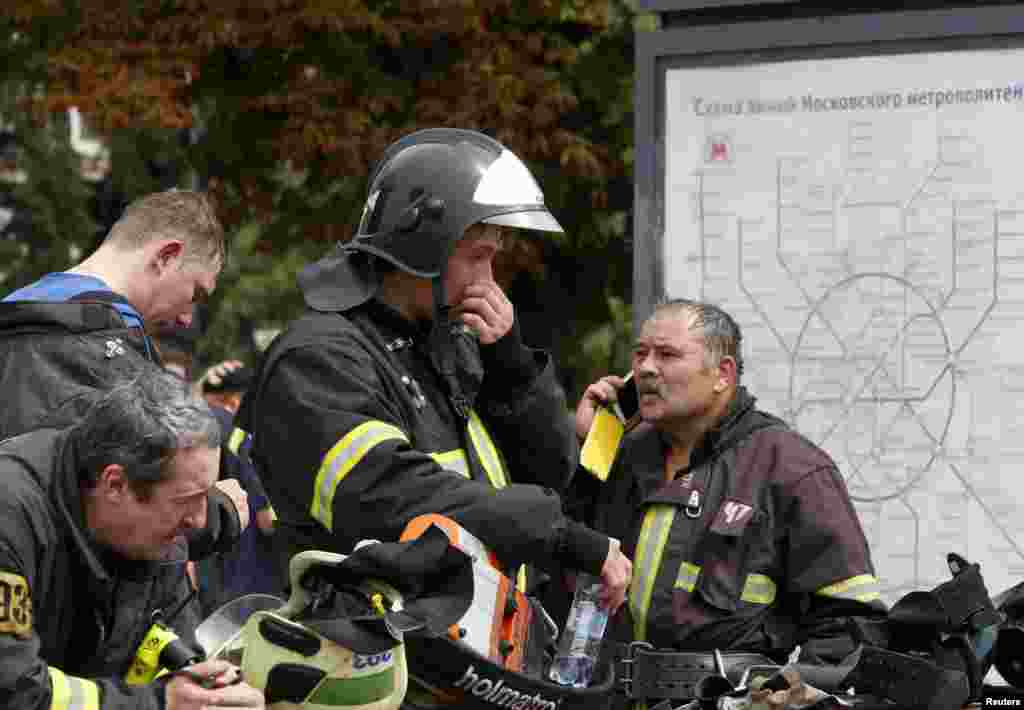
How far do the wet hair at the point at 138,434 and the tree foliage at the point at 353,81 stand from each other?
21.8ft

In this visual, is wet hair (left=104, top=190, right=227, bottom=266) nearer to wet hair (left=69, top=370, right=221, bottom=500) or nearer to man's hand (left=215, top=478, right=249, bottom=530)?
man's hand (left=215, top=478, right=249, bottom=530)

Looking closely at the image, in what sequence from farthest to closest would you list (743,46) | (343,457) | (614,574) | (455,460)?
(743,46) → (455,460) → (614,574) → (343,457)

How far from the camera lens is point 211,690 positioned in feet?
11.0

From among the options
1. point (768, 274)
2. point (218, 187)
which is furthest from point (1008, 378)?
point (218, 187)

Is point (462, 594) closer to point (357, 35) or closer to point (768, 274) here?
point (768, 274)

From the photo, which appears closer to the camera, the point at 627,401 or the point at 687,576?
the point at 687,576

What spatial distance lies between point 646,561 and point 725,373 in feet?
2.03

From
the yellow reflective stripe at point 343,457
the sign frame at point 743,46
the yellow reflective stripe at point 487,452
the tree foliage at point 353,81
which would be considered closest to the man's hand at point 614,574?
the yellow reflective stripe at point 487,452

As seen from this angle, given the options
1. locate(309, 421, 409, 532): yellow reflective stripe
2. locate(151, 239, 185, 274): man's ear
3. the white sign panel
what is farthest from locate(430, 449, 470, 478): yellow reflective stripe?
the white sign panel

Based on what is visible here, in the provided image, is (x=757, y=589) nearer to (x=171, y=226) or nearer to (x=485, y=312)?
(x=485, y=312)

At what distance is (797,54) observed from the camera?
6.07 metres

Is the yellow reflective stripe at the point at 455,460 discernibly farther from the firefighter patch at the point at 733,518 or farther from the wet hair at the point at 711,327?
the wet hair at the point at 711,327

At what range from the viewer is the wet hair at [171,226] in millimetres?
5238

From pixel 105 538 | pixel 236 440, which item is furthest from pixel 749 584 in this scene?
pixel 236 440
